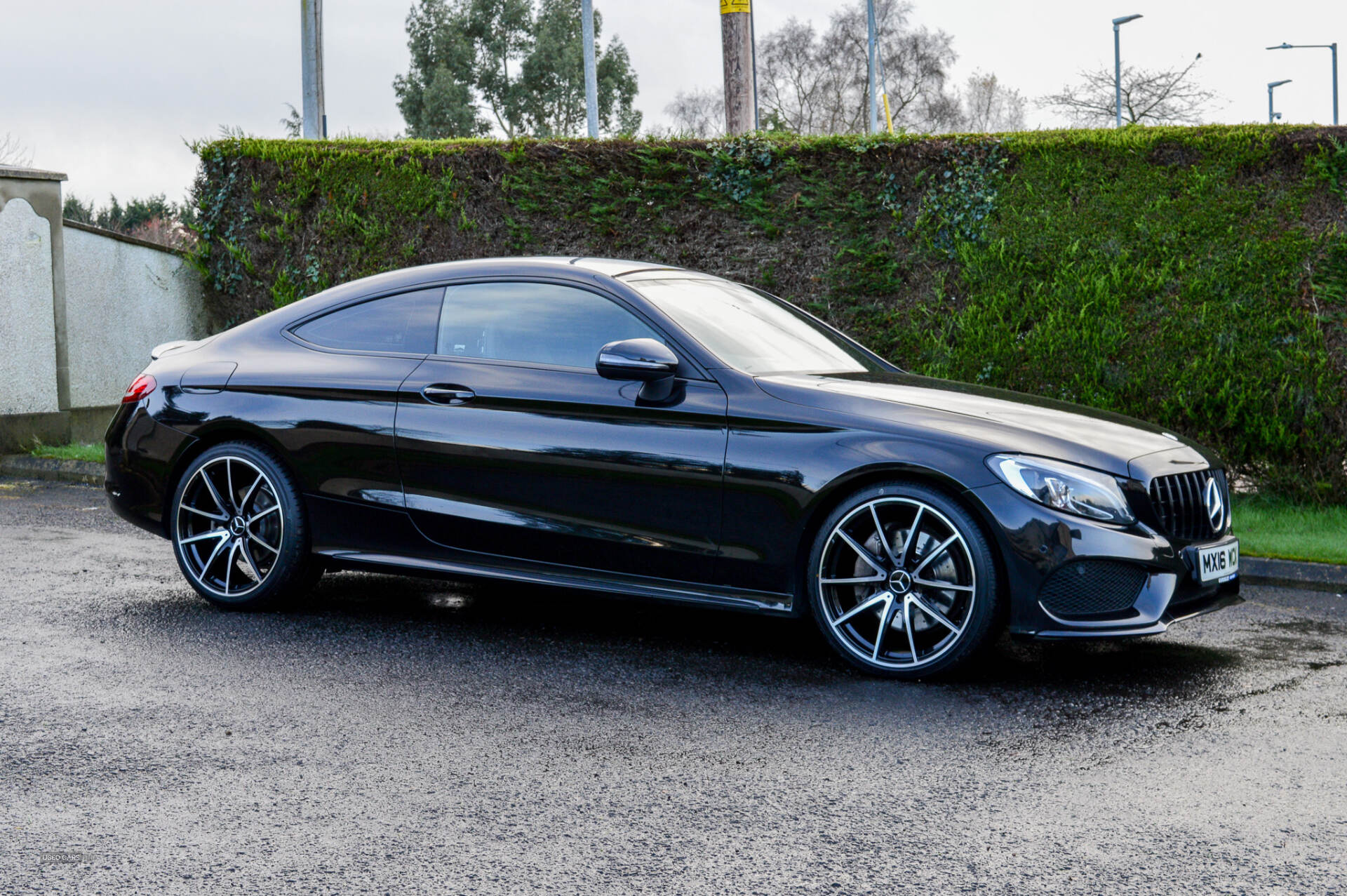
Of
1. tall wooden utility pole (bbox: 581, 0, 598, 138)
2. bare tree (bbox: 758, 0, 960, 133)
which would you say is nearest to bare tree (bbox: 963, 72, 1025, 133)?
bare tree (bbox: 758, 0, 960, 133)

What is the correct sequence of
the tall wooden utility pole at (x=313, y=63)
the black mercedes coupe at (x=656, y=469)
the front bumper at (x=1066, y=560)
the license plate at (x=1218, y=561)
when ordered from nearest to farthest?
the front bumper at (x=1066, y=560)
the black mercedes coupe at (x=656, y=469)
the license plate at (x=1218, y=561)
the tall wooden utility pole at (x=313, y=63)

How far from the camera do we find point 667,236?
10.3 metres

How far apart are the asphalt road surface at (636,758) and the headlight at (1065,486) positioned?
671 millimetres

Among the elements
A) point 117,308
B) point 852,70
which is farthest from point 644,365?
point 852,70

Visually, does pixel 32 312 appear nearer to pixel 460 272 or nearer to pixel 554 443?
pixel 460 272

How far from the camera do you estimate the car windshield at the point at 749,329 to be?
5.36 metres

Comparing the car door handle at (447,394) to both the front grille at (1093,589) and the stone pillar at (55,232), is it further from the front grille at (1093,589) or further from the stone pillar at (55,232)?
the stone pillar at (55,232)

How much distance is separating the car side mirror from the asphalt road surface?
0.89m

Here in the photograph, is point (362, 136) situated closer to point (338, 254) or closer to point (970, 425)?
point (338, 254)

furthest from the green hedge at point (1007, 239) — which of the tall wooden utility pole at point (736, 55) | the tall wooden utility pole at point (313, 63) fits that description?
the tall wooden utility pole at point (313, 63)

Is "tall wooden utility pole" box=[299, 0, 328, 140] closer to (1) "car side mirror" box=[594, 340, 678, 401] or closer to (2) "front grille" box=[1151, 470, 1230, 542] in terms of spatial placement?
(1) "car side mirror" box=[594, 340, 678, 401]

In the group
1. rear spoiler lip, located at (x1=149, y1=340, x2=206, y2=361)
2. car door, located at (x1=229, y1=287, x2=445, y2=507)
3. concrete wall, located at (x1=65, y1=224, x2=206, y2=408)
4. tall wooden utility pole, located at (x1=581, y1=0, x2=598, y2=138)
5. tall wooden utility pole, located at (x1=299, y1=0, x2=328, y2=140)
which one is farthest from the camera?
tall wooden utility pole, located at (x1=581, y1=0, x2=598, y2=138)

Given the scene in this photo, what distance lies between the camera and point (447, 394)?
5.51 m

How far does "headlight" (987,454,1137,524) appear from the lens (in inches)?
181
